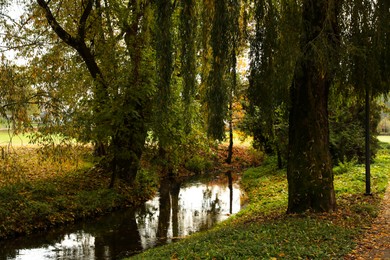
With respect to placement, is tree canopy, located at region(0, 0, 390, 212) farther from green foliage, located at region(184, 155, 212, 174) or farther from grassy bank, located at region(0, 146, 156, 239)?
green foliage, located at region(184, 155, 212, 174)

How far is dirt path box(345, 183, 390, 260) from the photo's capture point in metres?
5.89

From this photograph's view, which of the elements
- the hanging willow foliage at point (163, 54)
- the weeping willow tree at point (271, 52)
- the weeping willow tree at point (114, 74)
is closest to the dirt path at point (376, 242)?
the weeping willow tree at point (271, 52)

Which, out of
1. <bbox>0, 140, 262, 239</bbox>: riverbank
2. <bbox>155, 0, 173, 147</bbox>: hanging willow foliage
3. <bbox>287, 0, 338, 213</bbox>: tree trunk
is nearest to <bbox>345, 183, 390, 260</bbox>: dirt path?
<bbox>287, 0, 338, 213</bbox>: tree trunk

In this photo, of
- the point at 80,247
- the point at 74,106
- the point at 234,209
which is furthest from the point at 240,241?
the point at 74,106

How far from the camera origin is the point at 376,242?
6570 mm

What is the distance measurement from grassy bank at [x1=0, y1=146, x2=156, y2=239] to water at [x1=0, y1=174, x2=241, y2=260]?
0.43 metres

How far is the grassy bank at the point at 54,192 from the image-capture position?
11327 mm

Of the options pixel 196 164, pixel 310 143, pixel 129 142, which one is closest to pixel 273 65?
pixel 310 143

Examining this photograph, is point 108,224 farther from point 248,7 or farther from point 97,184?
point 248,7

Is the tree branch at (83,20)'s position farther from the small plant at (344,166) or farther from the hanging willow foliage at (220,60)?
the small plant at (344,166)

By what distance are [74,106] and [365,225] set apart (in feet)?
32.6

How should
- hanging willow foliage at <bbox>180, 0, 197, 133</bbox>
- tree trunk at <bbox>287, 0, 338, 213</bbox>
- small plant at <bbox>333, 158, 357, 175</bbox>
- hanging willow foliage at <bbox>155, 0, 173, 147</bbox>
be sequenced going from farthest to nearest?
small plant at <bbox>333, 158, 357, 175</bbox>, tree trunk at <bbox>287, 0, 338, 213</bbox>, hanging willow foliage at <bbox>180, 0, 197, 133</bbox>, hanging willow foliage at <bbox>155, 0, 173, 147</bbox>

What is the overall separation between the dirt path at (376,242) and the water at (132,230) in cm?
513

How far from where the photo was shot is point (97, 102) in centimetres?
1308
